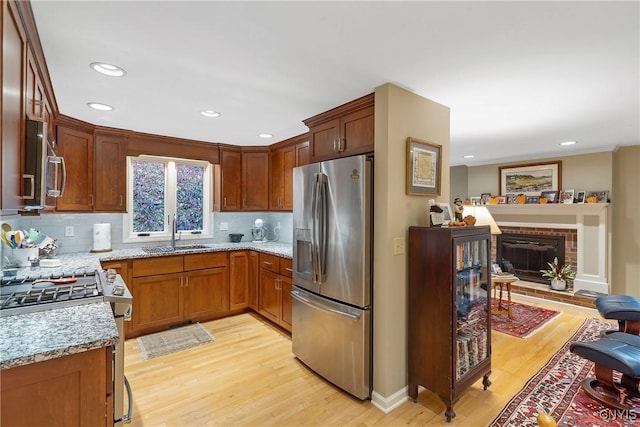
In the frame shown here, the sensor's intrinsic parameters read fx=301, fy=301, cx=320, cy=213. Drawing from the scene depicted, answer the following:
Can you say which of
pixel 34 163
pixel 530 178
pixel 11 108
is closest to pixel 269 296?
pixel 34 163

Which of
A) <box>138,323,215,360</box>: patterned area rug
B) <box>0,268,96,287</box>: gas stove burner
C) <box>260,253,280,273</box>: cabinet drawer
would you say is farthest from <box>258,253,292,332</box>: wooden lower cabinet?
<box>0,268,96,287</box>: gas stove burner

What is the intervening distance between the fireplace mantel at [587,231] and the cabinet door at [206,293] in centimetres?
491

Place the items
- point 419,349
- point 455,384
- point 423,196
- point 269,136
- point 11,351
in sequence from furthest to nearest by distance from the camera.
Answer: point 269,136
point 423,196
point 419,349
point 455,384
point 11,351

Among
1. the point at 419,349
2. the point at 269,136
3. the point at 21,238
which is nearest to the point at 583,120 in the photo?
the point at 419,349

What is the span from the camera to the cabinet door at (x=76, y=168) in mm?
2961

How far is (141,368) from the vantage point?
267 cm

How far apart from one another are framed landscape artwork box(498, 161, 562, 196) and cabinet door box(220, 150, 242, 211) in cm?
457

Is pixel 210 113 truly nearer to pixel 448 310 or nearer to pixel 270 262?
pixel 270 262

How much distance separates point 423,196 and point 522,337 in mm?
2311

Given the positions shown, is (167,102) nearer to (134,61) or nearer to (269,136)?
(134,61)

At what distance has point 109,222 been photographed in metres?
3.58

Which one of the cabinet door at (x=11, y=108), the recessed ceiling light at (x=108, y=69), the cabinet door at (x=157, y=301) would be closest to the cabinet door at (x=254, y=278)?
the cabinet door at (x=157, y=301)

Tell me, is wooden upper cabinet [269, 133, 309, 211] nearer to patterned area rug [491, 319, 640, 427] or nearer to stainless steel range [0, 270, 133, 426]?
stainless steel range [0, 270, 133, 426]

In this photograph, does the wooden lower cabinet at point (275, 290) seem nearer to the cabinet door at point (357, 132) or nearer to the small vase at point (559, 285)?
the cabinet door at point (357, 132)
